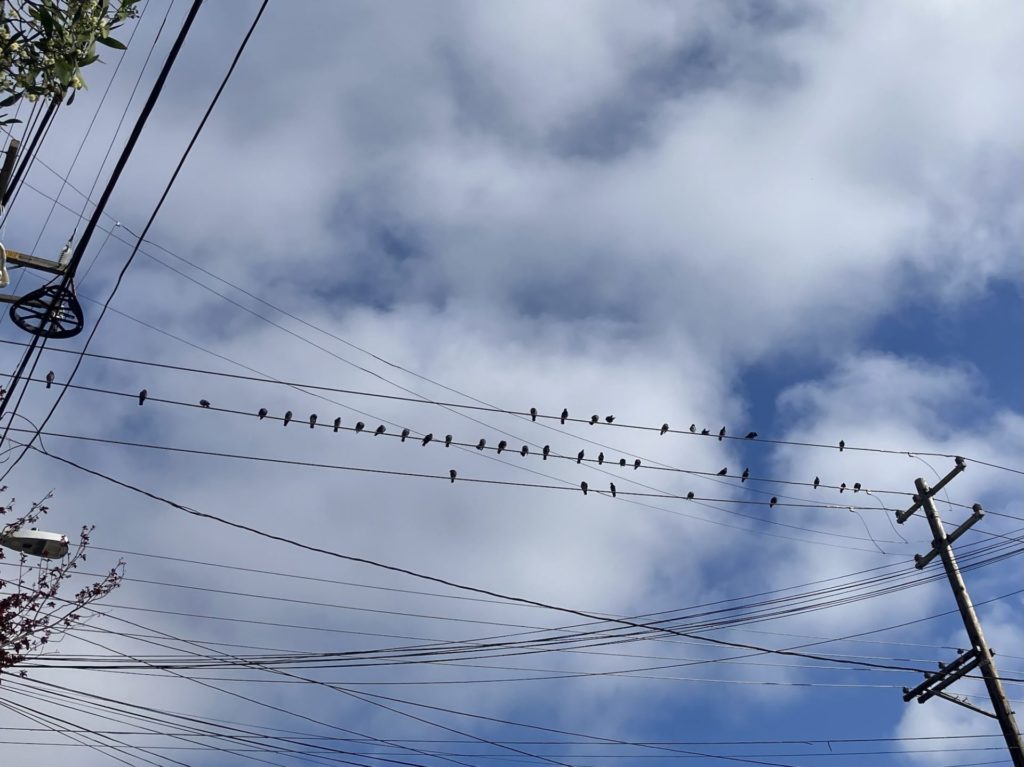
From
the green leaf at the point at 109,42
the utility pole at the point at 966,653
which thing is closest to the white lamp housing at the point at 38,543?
the green leaf at the point at 109,42

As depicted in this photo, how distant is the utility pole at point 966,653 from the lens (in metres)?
14.4

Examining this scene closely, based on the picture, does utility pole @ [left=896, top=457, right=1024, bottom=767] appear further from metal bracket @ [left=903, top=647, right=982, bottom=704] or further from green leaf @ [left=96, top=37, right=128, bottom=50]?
green leaf @ [left=96, top=37, right=128, bottom=50]

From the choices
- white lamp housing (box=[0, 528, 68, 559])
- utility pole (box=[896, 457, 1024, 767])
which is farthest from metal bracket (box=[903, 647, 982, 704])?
white lamp housing (box=[0, 528, 68, 559])

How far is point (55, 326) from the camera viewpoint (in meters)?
9.34

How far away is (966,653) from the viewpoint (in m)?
15.5

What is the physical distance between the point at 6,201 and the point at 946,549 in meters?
15.1

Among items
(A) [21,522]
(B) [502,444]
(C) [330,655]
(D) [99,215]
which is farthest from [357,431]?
(D) [99,215]

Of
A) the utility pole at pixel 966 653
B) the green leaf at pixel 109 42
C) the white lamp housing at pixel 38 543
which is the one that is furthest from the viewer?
the utility pole at pixel 966 653

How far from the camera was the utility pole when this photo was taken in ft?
47.4

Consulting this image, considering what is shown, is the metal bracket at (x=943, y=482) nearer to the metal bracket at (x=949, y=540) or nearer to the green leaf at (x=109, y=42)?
the metal bracket at (x=949, y=540)

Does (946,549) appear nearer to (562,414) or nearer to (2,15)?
A: (562,414)

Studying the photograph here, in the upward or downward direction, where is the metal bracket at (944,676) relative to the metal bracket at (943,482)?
downward

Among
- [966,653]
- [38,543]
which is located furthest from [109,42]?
[966,653]

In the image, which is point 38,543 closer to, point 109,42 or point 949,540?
point 109,42
